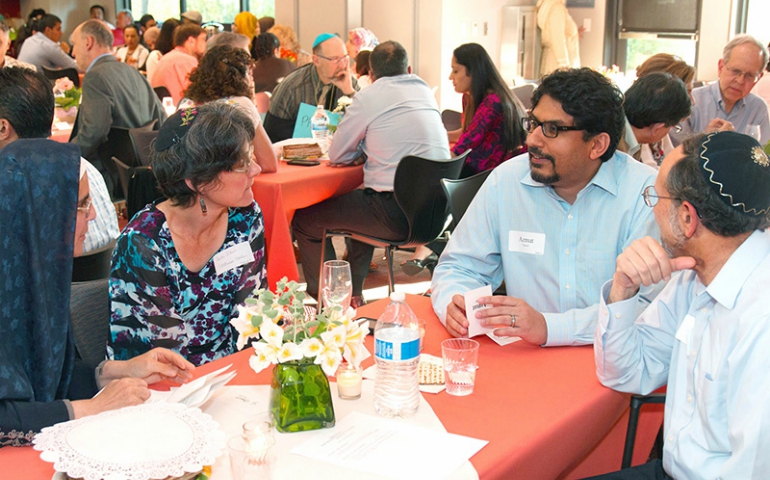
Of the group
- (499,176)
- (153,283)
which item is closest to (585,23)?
(499,176)

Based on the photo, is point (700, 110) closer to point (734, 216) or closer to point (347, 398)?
point (734, 216)

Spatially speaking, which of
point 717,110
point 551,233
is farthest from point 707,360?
point 717,110

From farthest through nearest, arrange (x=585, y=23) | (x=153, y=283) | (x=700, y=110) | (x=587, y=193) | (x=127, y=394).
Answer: (x=585, y=23) < (x=700, y=110) < (x=587, y=193) < (x=153, y=283) < (x=127, y=394)

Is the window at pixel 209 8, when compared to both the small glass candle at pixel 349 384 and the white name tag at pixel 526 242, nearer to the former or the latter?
the white name tag at pixel 526 242

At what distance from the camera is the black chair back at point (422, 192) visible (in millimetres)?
3861

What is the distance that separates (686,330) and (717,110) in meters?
3.70

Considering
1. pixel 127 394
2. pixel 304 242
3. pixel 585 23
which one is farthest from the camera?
pixel 585 23

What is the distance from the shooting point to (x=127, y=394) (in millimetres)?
1542

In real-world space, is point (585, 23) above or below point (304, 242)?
above

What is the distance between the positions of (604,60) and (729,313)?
937 centimetres

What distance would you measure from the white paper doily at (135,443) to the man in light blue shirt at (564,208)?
3.18ft

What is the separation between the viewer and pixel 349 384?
158cm

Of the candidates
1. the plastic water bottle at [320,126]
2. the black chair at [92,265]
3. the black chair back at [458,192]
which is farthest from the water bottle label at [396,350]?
the plastic water bottle at [320,126]

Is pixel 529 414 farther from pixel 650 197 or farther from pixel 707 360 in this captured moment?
pixel 650 197
